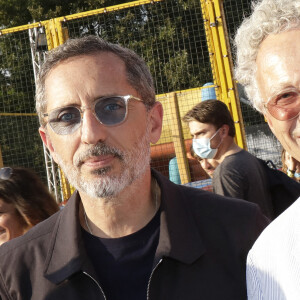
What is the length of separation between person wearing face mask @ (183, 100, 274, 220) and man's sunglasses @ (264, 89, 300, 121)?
2.00 m

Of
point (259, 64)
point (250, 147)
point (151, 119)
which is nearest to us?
point (259, 64)

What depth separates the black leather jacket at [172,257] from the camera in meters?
2.15

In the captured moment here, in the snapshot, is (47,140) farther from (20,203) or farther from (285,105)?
(285,105)

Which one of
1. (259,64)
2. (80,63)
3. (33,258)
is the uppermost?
(80,63)

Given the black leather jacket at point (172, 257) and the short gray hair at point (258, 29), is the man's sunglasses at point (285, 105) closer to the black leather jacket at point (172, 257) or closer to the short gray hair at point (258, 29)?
the short gray hair at point (258, 29)

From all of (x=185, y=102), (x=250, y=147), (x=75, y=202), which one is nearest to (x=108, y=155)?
(x=75, y=202)

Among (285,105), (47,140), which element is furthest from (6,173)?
(285,105)

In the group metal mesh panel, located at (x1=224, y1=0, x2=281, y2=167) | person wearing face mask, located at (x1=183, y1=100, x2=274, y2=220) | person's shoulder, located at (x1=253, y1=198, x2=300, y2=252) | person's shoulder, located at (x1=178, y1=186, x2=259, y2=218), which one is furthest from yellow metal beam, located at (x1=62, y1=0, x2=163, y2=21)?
person's shoulder, located at (x1=253, y1=198, x2=300, y2=252)

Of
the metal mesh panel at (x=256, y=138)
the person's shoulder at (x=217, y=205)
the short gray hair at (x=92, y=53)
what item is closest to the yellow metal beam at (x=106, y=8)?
the metal mesh panel at (x=256, y=138)

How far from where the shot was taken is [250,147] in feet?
26.1

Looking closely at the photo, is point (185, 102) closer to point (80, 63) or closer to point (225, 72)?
point (225, 72)

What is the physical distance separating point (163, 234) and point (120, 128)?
0.48m

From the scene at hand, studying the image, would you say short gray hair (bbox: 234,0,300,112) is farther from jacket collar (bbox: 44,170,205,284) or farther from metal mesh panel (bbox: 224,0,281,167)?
metal mesh panel (bbox: 224,0,281,167)

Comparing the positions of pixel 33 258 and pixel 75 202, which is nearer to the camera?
pixel 33 258
